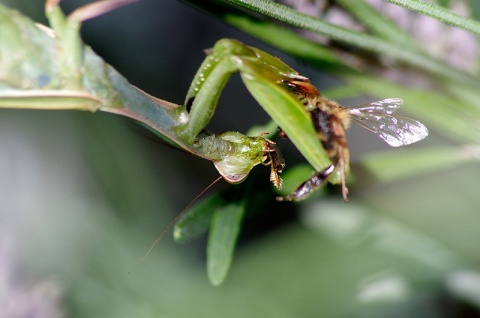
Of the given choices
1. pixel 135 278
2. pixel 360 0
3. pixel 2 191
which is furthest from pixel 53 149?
pixel 360 0

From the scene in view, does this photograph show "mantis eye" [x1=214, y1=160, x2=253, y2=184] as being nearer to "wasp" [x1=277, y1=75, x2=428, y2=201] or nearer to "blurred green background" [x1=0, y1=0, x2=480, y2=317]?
"wasp" [x1=277, y1=75, x2=428, y2=201]

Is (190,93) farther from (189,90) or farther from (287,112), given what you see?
(287,112)

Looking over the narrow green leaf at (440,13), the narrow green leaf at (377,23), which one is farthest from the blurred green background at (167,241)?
the narrow green leaf at (440,13)

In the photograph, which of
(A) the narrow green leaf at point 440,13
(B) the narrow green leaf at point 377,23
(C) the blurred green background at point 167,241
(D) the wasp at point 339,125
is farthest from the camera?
(C) the blurred green background at point 167,241

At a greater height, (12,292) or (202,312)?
(202,312)

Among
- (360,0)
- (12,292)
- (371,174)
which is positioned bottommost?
(12,292)

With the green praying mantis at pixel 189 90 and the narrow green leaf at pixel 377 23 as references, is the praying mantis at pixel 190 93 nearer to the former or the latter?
the green praying mantis at pixel 189 90

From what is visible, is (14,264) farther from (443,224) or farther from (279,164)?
(443,224)
